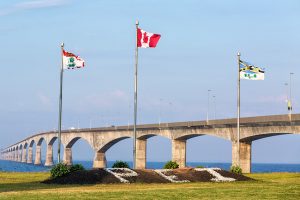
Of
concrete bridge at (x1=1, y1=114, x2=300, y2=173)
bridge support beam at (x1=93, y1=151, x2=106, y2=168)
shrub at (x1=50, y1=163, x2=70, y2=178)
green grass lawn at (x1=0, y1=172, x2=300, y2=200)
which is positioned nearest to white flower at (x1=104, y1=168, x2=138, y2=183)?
green grass lawn at (x1=0, y1=172, x2=300, y2=200)

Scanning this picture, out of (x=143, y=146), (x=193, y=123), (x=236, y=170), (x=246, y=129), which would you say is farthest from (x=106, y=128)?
(x=236, y=170)

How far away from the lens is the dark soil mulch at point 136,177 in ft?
152

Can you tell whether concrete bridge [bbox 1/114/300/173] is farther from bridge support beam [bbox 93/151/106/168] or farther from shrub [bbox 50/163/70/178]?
shrub [bbox 50/163/70/178]

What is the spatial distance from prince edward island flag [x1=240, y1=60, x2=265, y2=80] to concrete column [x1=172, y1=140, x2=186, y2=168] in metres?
61.7

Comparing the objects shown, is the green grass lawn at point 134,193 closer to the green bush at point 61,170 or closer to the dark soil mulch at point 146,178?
the dark soil mulch at point 146,178

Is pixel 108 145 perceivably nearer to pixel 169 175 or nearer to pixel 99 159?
pixel 99 159

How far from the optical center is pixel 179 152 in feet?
424

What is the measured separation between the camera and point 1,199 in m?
33.4

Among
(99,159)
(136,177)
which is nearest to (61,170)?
(136,177)

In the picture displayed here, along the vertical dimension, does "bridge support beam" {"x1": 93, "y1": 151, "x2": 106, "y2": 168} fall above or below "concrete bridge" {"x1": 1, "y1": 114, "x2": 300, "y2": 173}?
below

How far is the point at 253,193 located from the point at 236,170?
22888 mm

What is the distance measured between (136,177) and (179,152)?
81349mm

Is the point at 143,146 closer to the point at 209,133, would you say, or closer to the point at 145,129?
the point at 145,129

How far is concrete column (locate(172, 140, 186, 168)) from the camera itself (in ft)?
419
